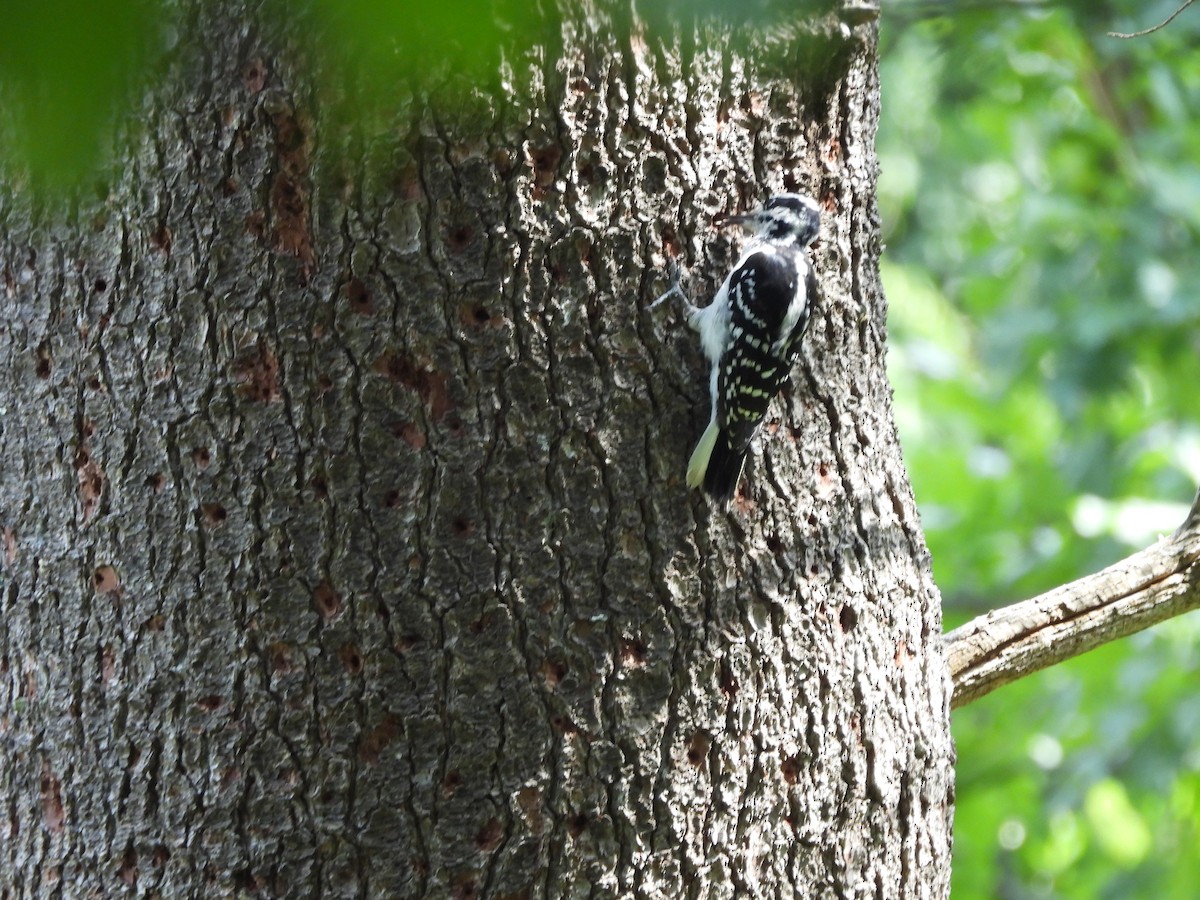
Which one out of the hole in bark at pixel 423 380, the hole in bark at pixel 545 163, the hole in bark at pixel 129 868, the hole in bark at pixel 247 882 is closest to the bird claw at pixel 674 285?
the hole in bark at pixel 545 163

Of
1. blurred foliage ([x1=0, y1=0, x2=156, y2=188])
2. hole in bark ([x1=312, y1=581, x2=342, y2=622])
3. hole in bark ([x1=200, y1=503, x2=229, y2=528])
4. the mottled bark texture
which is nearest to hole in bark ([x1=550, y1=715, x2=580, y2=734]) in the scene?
the mottled bark texture

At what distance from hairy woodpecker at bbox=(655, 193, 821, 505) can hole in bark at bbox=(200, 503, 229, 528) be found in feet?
2.75

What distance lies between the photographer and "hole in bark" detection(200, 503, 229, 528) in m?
2.05

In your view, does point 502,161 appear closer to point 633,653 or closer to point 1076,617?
point 633,653

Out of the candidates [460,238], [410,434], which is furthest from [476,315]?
[410,434]

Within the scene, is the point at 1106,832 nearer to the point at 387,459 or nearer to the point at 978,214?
the point at 387,459

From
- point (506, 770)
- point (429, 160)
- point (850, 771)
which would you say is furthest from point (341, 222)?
point (850, 771)

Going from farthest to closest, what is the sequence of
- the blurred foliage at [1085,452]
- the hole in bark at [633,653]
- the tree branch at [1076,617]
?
1. the blurred foliage at [1085,452]
2. the tree branch at [1076,617]
3. the hole in bark at [633,653]

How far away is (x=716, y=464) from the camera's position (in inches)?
87.8

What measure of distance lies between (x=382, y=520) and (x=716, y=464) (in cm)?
64

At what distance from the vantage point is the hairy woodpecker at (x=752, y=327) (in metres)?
2.20

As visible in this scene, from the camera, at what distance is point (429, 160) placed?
6.67ft

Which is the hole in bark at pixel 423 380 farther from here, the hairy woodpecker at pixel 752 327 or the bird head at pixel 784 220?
the bird head at pixel 784 220

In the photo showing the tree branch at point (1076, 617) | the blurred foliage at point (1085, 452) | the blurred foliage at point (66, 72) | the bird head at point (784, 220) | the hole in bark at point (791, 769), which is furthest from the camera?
the blurred foliage at point (1085, 452)
